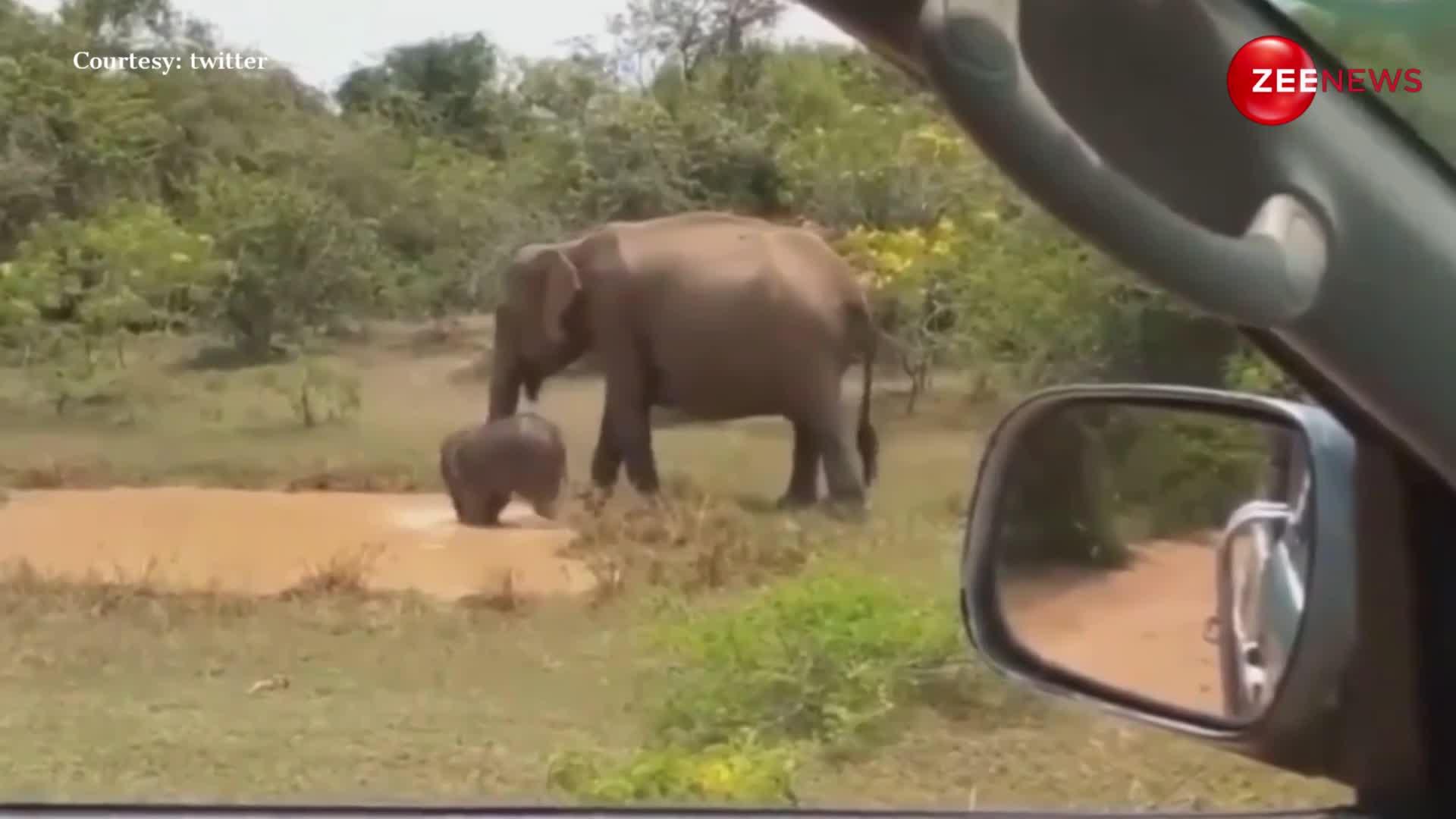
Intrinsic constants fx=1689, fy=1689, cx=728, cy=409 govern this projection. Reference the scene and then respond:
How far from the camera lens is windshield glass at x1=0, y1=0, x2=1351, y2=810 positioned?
4.67ft

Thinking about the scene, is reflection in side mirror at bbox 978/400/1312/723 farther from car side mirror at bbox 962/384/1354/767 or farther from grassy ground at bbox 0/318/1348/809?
grassy ground at bbox 0/318/1348/809

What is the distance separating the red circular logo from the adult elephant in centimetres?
88

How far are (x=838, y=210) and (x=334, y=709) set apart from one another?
63 centimetres

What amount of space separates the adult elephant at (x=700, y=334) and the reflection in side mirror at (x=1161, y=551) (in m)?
Result: 0.48

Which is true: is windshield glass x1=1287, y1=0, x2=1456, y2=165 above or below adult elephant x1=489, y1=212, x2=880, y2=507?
above

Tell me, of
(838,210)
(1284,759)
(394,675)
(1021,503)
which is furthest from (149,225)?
(1284,759)

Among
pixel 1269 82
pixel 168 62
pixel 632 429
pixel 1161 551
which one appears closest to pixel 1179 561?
pixel 1161 551

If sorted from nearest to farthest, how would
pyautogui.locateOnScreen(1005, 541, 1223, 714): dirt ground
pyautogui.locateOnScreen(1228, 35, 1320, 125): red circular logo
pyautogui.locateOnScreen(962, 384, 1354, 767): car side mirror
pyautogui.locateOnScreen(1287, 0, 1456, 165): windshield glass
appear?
pyautogui.locateOnScreen(1228, 35, 1320, 125): red circular logo → pyautogui.locateOnScreen(1287, 0, 1456, 165): windshield glass → pyautogui.locateOnScreen(962, 384, 1354, 767): car side mirror → pyautogui.locateOnScreen(1005, 541, 1223, 714): dirt ground

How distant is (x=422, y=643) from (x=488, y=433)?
0.20 metres

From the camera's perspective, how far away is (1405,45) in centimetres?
A: 86

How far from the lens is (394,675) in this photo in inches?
59.1

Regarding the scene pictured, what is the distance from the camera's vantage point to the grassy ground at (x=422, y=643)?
144 cm

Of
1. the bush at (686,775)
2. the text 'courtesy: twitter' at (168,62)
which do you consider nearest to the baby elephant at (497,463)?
the bush at (686,775)

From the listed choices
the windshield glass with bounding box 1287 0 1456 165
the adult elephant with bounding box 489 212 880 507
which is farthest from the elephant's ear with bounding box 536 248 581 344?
the windshield glass with bounding box 1287 0 1456 165
